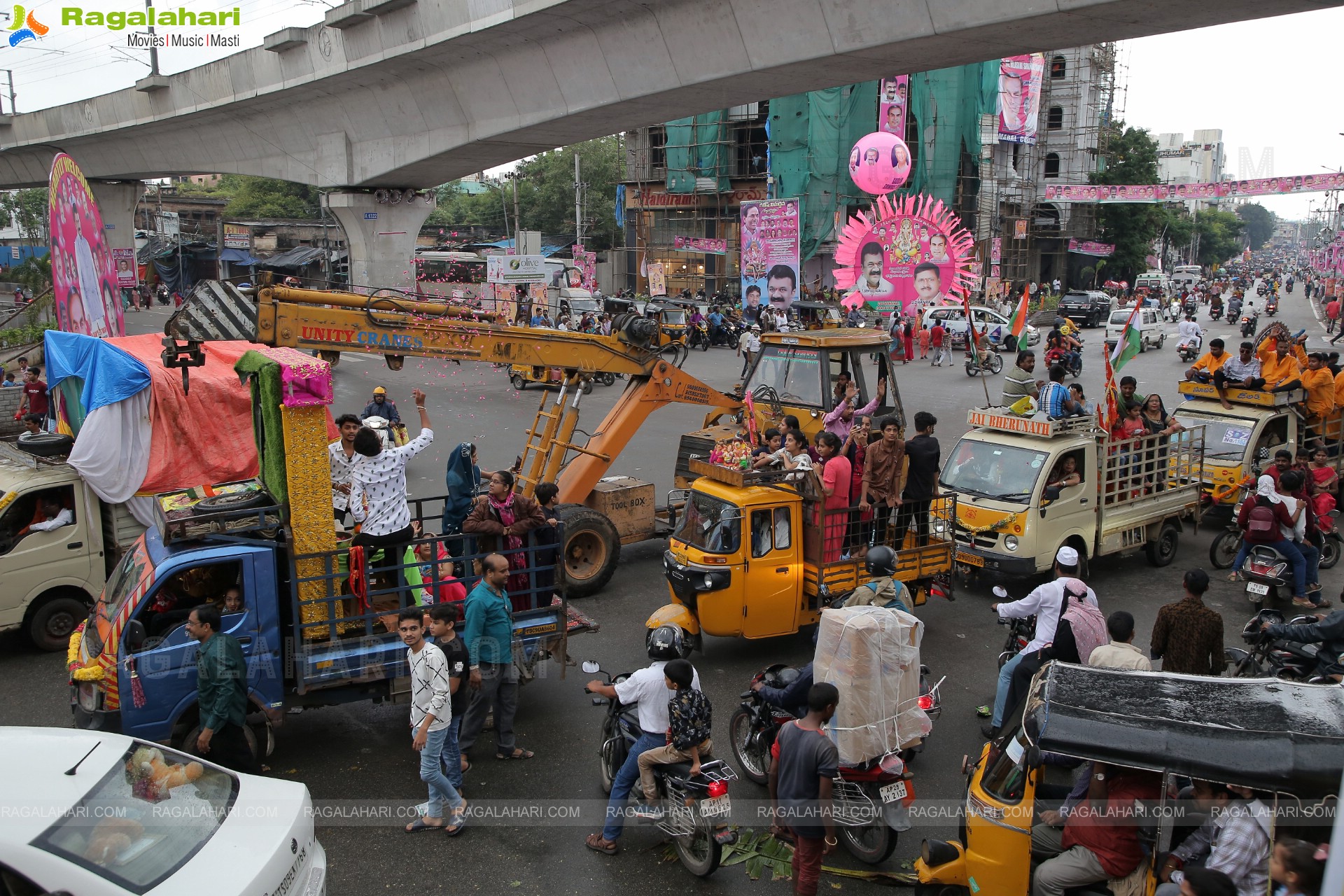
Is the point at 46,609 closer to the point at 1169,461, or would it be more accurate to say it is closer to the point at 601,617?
the point at 601,617

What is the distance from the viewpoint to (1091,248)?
57.5 m

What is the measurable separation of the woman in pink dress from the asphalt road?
1.13 metres

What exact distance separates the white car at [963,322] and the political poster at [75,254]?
25.8 meters

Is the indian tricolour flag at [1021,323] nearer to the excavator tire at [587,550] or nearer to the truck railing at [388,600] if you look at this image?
the excavator tire at [587,550]

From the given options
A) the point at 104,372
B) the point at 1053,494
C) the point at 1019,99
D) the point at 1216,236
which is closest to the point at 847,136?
the point at 1019,99

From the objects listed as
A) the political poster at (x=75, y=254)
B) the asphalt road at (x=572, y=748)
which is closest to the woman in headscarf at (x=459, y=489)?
the asphalt road at (x=572, y=748)

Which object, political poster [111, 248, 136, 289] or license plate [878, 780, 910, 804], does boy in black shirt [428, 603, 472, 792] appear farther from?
political poster [111, 248, 136, 289]

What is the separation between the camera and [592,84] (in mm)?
17422

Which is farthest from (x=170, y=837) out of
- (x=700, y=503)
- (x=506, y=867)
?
(x=700, y=503)

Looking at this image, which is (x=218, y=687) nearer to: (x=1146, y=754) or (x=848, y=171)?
(x=1146, y=754)

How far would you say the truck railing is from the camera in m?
6.96

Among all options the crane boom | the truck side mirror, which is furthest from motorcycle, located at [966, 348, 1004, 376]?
the truck side mirror

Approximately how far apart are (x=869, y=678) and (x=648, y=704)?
1.37m

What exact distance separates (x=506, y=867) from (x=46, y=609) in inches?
245
